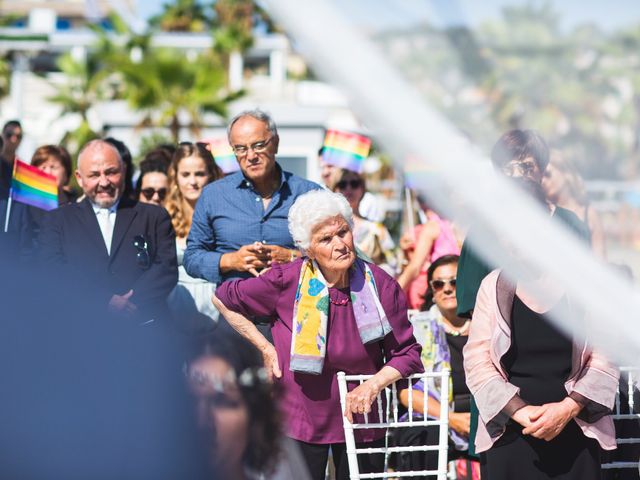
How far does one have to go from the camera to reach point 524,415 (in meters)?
3.56

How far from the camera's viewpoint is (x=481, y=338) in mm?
3674

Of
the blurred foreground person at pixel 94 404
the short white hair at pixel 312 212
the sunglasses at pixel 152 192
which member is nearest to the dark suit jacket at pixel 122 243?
the short white hair at pixel 312 212

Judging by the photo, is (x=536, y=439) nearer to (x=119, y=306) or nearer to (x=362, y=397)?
(x=362, y=397)

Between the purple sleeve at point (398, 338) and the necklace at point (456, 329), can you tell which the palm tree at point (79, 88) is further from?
the purple sleeve at point (398, 338)

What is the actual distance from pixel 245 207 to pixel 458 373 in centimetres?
138

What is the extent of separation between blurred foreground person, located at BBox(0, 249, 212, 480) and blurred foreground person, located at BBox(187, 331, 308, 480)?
17 mm

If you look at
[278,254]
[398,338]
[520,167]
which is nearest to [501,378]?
[398,338]

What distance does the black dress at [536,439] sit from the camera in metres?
3.59

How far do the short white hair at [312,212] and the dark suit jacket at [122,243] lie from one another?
1023 mm

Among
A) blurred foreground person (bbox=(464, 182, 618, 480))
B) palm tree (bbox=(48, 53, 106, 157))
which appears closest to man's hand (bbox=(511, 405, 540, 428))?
blurred foreground person (bbox=(464, 182, 618, 480))

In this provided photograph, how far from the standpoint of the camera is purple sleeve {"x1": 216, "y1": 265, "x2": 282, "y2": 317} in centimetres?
397

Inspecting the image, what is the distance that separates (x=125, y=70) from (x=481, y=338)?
99.2 ft

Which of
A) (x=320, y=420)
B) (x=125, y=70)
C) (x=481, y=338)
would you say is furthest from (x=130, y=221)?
(x=125, y=70)

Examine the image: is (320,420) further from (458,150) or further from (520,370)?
(458,150)
